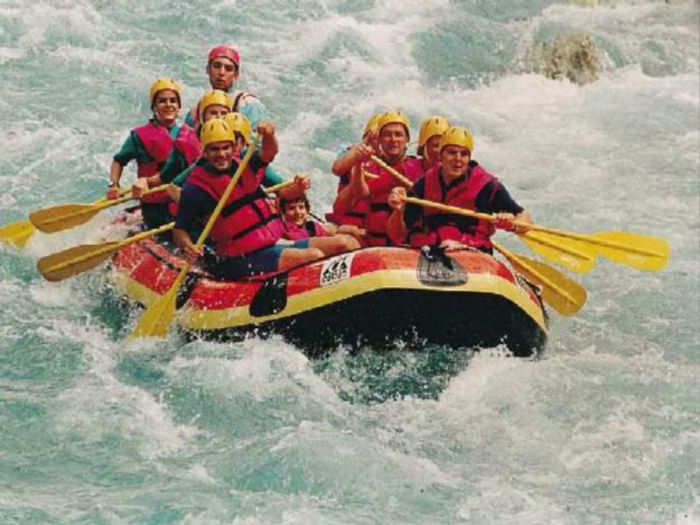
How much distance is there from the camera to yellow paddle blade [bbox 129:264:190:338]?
7.65m

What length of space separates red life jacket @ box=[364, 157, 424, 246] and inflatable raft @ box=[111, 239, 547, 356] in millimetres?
730

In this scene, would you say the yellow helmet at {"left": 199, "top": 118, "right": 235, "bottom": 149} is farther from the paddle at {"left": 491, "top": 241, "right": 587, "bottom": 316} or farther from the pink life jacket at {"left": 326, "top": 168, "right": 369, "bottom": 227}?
the paddle at {"left": 491, "top": 241, "right": 587, "bottom": 316}

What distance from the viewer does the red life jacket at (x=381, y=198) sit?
7.95 m

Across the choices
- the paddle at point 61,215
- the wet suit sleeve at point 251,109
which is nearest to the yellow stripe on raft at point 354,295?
the paddle at point 61,215

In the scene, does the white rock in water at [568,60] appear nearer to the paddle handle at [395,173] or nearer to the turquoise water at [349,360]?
the turquoise water at [349,360]

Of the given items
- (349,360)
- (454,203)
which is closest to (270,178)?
(454,203)

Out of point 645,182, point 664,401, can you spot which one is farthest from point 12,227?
point 645,182

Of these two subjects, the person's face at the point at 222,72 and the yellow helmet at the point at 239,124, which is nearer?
the yellow helmet at the point at 239,124

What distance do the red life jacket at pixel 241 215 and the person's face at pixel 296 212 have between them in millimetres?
550

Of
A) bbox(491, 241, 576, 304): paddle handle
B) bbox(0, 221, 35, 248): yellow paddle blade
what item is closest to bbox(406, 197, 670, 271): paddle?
bbox(491, 241, 576, 304): paddle handle

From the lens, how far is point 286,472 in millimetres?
6375

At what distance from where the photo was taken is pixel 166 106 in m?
8.82

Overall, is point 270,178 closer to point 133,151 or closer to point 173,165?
point 173,165

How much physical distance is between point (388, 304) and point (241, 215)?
117cm
